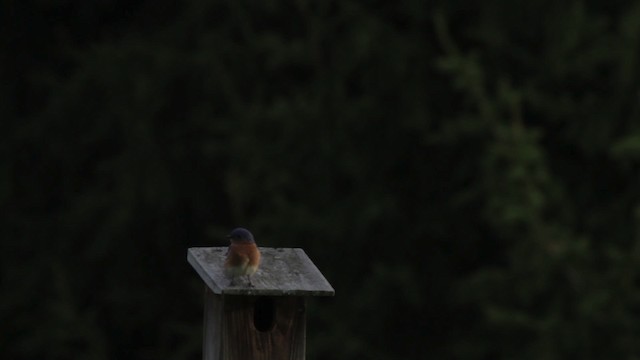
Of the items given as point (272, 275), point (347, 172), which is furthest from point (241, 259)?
point (347, 172)

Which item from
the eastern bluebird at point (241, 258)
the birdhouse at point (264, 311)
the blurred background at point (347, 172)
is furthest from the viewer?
the blurred background at point (347, 172)

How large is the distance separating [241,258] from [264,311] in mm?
275

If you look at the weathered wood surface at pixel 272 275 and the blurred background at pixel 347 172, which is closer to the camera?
the weathered wood surface at pixel 272 275

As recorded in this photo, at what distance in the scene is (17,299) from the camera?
1021 centimetres

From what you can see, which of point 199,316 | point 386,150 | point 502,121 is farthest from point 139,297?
point 502,121

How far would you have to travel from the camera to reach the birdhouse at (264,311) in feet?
11.5

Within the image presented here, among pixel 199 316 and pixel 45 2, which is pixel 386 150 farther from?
pixel 45 2

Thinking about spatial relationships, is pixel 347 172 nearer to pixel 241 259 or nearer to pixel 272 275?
pixel 272 275

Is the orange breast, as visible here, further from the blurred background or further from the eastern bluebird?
the blurred background

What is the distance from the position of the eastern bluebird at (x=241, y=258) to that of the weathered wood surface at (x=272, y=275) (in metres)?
0.02

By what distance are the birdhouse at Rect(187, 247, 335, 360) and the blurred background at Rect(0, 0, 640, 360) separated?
186 inches

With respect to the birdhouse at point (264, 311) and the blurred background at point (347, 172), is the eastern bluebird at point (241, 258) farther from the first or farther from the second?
the blurred background at point (347, 172)

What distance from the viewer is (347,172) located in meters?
9.23

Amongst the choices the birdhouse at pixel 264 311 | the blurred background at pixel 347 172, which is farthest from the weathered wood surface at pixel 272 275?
the blurred background at pixel 347 172
